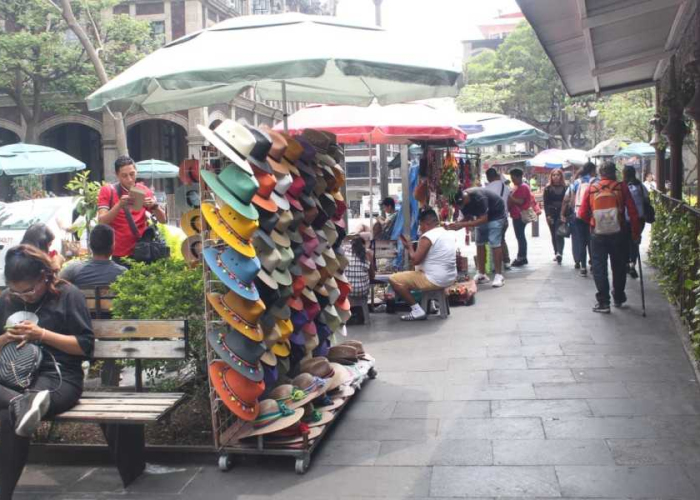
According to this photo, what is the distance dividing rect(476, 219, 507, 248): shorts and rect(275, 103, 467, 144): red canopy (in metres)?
2.26

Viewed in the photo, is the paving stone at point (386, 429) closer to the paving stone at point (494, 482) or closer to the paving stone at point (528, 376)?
the paving stone at point (494, 482)

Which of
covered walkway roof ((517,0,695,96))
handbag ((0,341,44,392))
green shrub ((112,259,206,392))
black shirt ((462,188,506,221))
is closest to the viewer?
handbag ((0,341,44,392))

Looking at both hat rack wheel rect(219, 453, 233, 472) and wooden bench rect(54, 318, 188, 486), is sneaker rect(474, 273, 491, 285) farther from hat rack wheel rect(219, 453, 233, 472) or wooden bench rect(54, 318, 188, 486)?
hat rack wheel rect(219, 453, 233, 472)

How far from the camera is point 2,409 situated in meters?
4.66

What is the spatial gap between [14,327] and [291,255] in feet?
5.79

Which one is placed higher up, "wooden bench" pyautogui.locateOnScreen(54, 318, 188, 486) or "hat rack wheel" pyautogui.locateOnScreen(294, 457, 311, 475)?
"wooden bench" pyautogui.locateOnScreen(54, 318, 188, 486)

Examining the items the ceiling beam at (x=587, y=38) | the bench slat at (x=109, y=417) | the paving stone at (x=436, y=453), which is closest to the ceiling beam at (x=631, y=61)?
the ceiling beam at (x=587, y=38)

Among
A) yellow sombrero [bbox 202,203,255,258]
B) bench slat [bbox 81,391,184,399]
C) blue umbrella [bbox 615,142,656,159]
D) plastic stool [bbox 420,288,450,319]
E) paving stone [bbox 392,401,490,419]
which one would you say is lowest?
paving stone [bbox 392,401,490,419]

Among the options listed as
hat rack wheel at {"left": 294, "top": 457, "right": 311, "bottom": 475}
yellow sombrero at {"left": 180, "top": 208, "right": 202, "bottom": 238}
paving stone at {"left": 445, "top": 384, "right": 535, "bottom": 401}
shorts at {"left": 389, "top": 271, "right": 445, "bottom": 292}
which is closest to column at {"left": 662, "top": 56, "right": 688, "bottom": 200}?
shorts at {"left": 389, "top": 271, "right": 445, "bottom": 292}

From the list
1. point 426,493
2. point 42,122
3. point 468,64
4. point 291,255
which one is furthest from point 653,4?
point 468,64

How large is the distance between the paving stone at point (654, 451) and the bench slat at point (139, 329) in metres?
2.82

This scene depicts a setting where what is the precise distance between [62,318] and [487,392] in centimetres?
332

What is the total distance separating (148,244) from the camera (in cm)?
742

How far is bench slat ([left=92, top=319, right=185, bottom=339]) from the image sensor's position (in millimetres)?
5230
